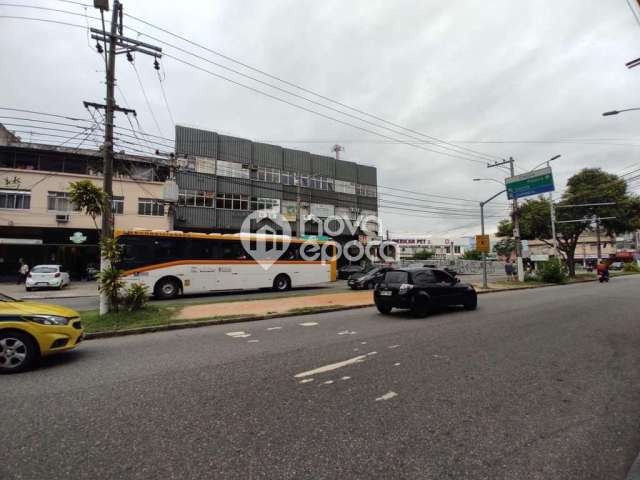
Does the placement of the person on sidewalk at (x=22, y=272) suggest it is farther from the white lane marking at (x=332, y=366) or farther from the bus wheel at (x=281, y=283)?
the white lane marking at (x=332, y=366)

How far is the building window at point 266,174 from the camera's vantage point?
1344 inches

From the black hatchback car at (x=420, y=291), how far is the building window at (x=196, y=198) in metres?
25.1

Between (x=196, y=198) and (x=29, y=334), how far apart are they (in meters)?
27.5

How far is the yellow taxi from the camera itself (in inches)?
192

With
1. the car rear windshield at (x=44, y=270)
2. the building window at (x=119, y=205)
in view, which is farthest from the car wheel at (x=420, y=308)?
the building window at (x=119, y=205)

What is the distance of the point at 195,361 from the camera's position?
5473mm

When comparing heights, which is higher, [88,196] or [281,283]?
[88,196]

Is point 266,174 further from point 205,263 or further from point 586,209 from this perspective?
point 586,209

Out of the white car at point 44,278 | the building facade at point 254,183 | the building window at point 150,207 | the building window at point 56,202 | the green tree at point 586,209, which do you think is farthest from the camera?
the building facade at point 254,183

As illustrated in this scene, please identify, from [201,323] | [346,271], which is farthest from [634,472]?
[346,271]

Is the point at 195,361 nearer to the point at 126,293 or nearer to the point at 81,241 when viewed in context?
the point at 126,293

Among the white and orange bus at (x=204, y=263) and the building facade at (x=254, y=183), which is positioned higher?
the building facade at (x=254, y=183)

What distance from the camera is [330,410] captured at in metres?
3.55

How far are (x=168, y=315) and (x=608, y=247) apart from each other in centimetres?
9291
